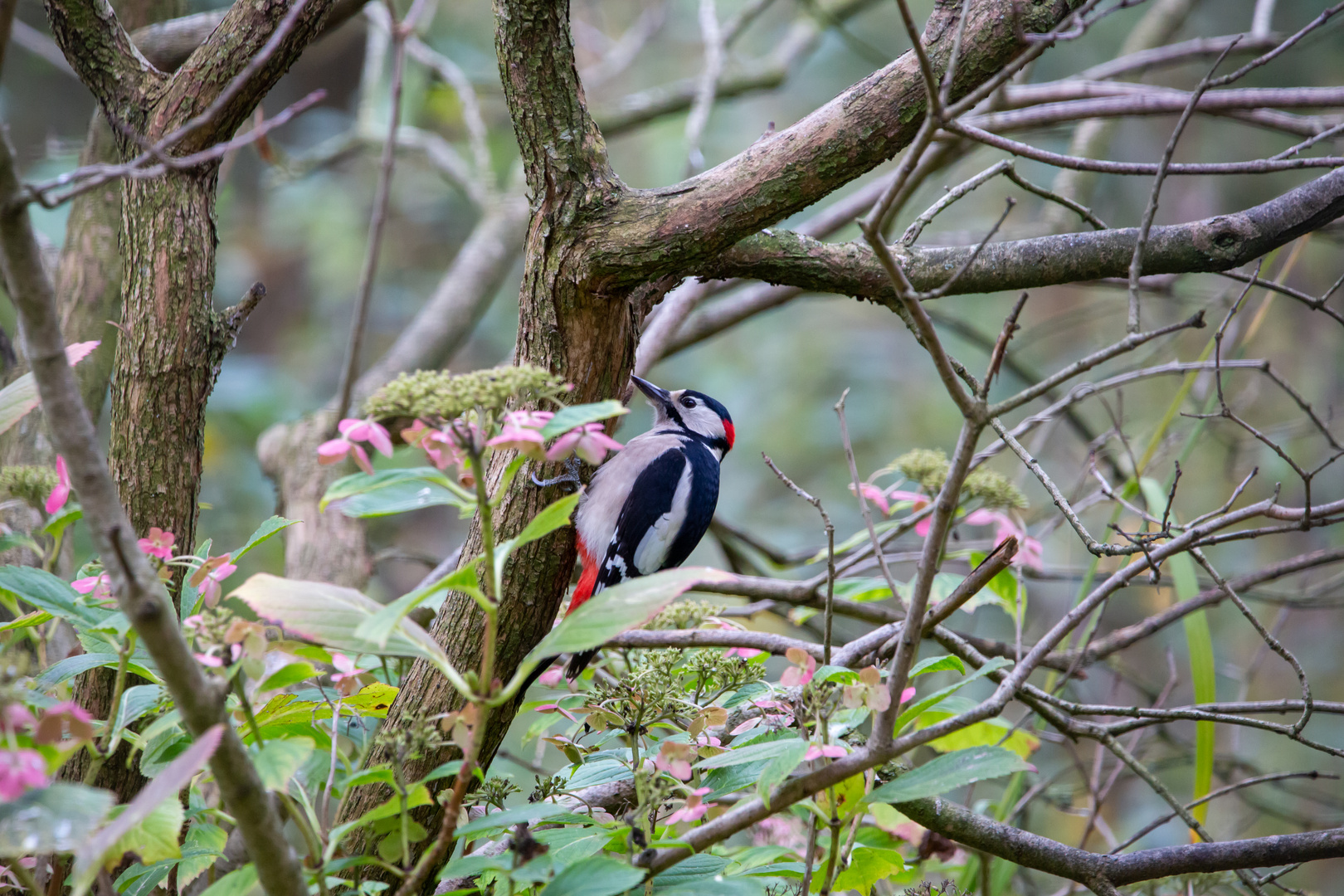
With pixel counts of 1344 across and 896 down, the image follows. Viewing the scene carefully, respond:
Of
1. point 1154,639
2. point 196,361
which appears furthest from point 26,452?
point 1154,639

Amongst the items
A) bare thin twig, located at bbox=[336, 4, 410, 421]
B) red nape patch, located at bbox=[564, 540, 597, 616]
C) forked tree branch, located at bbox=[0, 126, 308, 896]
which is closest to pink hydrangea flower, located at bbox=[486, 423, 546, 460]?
forked tree branch, located at bbox=[0, 126, 308, 896]

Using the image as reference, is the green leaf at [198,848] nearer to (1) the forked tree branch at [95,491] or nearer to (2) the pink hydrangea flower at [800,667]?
(1) the forked tree branch at [95,491]

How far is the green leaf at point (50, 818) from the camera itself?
0.77m

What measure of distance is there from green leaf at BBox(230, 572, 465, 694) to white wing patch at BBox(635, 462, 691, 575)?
55.2 inches

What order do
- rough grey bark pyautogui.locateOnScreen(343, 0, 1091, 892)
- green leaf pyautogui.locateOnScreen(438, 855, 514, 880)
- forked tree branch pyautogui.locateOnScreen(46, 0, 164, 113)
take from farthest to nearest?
1. forked tree branch pyautogui.locateOnScreen(46, 0, 164, 113)
2. rough grey bark pyautogui.locateOnScreen(343, 0, 1091, 892)
3. green leaf pyautogui.locateOnScreen(438, 855, 514, 880)

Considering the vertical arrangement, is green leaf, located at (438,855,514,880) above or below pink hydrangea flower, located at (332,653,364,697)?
below

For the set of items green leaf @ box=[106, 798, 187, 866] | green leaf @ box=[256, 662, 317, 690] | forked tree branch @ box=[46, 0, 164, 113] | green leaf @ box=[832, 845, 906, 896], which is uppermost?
forked tree branch @ box=[46, 0, 164, 113]

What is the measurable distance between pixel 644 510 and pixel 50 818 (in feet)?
5.63

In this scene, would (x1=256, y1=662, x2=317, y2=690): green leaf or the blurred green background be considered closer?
(x1=256, y1=662, x2=317, y2=690): green leaf

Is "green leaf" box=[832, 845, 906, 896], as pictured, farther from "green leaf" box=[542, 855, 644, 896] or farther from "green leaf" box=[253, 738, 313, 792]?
"green leaf" box=[253, 738, 313, 792]

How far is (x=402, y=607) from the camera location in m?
0.94

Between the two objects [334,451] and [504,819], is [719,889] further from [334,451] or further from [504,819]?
[334,451]

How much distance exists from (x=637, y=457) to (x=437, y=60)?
233 cm

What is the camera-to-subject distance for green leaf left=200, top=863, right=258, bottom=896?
0.97m
